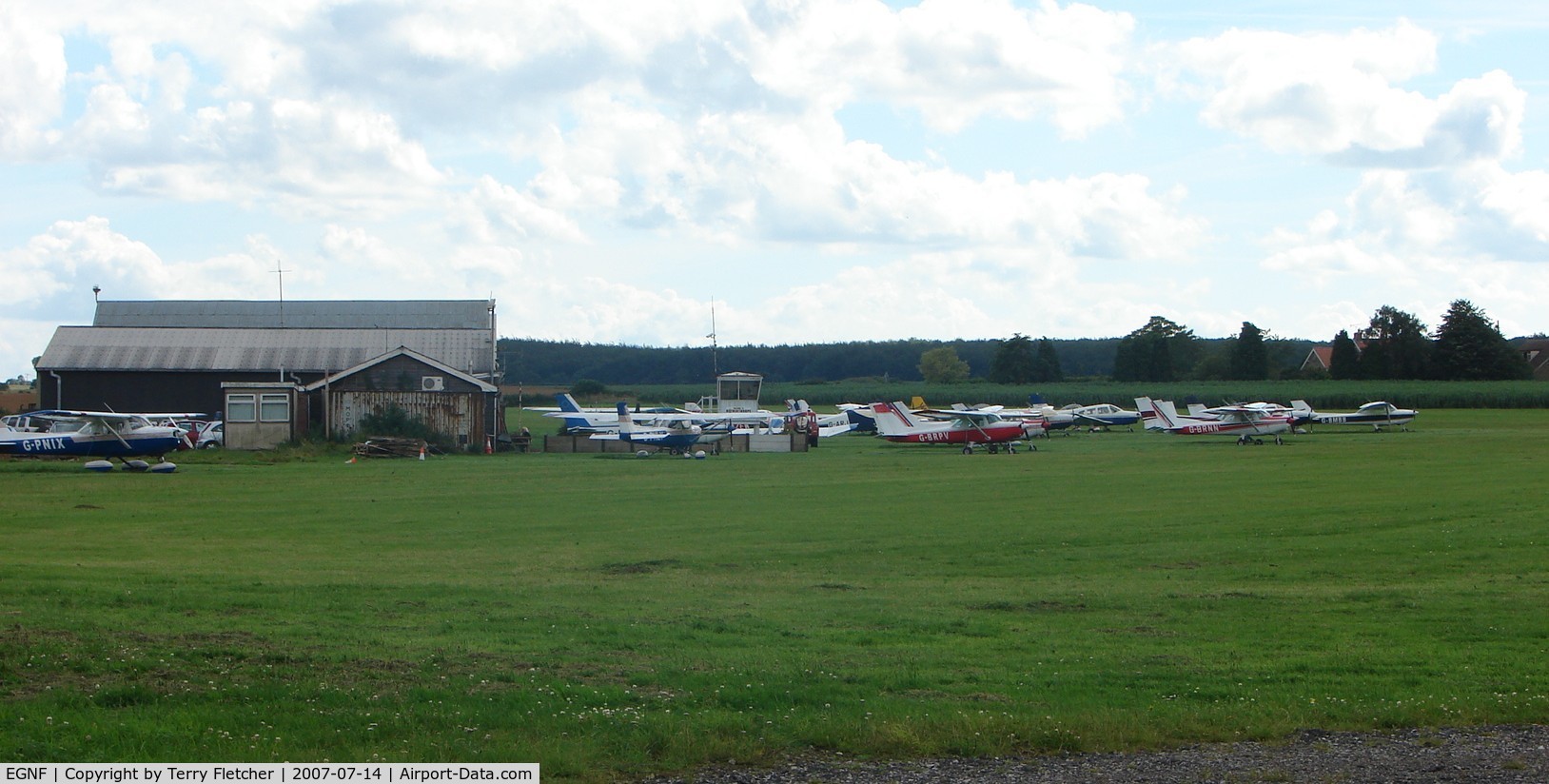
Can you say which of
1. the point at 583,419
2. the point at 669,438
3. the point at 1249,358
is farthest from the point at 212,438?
the point at 1249,358

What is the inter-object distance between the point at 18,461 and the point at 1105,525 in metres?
30.2

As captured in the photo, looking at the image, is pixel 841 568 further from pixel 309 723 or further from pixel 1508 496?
pixel 1508 496

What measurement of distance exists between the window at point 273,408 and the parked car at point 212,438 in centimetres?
143

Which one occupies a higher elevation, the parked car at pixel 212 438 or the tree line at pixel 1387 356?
the tree line at pixel 1387 356

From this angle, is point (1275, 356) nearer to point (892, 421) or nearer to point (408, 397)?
point (892, 421)

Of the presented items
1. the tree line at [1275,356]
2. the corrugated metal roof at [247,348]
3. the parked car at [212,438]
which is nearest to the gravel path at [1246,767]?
the parked car at [212,438]

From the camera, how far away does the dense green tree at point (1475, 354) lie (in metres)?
104

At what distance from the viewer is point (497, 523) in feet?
69.1

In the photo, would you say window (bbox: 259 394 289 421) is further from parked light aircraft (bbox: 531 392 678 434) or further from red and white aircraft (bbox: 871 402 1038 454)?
red and white aircraft (bbox: 871 402 1038 454)

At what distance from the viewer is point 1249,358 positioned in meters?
122

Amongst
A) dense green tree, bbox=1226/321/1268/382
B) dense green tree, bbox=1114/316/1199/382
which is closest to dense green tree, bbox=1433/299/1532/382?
dense green tree, bbox=1226/321/1268/382

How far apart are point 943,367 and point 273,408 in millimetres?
126867

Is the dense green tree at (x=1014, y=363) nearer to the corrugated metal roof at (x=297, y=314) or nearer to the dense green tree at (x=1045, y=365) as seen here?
the dense green tree at (x=1045, y=365)

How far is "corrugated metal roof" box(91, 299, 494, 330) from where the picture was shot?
211ft
